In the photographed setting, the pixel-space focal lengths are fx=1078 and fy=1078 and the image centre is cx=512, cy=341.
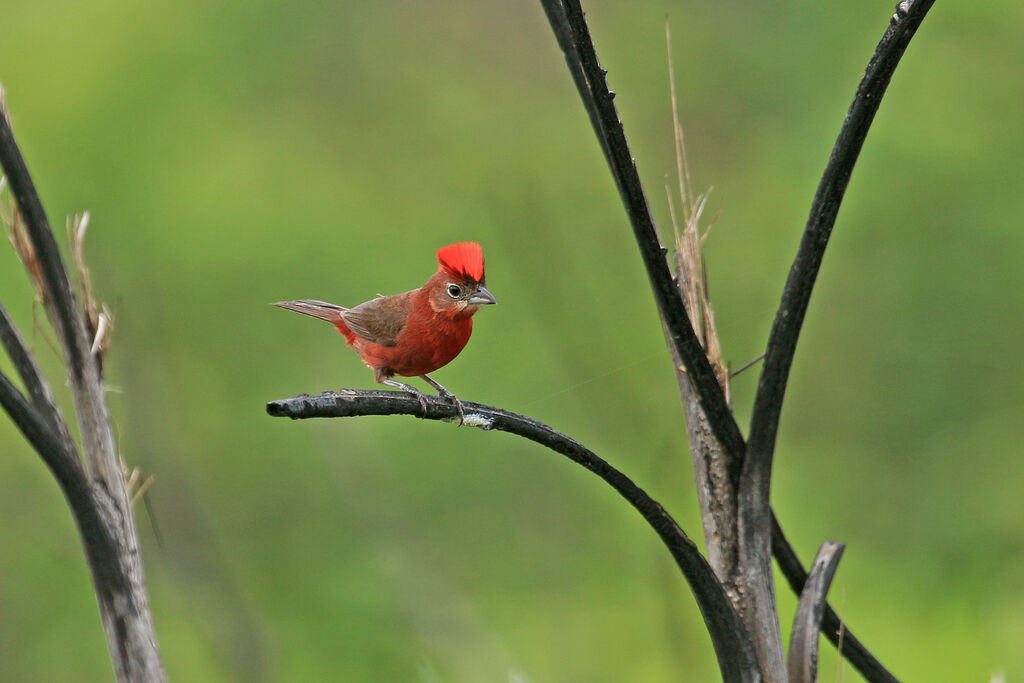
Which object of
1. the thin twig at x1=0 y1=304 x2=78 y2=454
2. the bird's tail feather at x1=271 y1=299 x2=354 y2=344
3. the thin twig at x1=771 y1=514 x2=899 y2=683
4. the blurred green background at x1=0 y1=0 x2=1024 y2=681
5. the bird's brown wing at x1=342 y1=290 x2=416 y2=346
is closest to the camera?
the thin twig at x1=0 y1=304 x2=78 y2=454

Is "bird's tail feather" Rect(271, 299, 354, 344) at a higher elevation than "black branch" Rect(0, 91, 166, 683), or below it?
below

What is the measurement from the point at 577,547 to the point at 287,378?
1110 mm

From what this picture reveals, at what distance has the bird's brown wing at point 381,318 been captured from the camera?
226 centimetres

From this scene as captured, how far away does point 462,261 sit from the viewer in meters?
2.13

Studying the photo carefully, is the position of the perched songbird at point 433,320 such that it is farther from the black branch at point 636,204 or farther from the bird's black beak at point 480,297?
the black branch at point 636,204

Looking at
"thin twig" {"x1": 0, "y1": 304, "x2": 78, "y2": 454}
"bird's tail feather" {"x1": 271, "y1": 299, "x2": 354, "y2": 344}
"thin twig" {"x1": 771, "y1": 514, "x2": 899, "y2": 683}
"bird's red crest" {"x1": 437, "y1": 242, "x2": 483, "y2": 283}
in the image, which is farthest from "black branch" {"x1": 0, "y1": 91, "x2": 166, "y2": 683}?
"bird's tail feather" {"x1": 271, "y1": 299, "x2": 354, "y2": 344}

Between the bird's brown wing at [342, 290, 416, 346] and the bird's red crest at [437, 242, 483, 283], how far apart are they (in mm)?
161

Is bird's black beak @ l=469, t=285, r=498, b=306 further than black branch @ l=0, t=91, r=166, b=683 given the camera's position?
Yes

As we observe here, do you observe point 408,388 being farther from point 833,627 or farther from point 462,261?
point 833,627

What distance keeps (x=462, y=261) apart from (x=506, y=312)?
4.91 feet

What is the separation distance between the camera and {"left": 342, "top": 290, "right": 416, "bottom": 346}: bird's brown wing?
226 centimetres

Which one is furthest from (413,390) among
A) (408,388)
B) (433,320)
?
(433,320)

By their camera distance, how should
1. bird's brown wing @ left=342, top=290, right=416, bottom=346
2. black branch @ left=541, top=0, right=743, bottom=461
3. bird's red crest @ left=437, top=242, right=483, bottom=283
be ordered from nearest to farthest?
black branch @ left=541, top=0, right=743, bottom=461 < bird's red crest @ left=437, top=242, right=483, bottom=283 < bird's brown wing @ left=342, top=290, right=416, bottom=346

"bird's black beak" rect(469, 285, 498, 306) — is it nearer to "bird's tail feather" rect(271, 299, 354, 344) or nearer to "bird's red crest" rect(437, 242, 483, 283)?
"bird's red crest" rect(437, 242, 483, 283)
